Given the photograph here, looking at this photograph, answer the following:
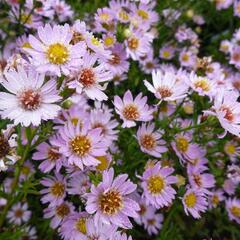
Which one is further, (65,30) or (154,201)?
(154,201)

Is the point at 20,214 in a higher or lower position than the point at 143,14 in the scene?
lower

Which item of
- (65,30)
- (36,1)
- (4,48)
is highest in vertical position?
(36,1)

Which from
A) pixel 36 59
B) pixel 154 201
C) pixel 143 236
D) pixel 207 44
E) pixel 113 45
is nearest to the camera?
pixel 36 59

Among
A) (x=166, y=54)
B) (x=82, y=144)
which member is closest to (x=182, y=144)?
(x=82, y=144)

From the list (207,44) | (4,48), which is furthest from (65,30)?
(207,44)

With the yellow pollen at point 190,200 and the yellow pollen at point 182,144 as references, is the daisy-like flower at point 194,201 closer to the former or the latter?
the yellow pollen at point 190,200

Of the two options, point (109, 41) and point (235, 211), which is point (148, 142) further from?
point (235, 211)

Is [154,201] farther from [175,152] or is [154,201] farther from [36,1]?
[36,1]
